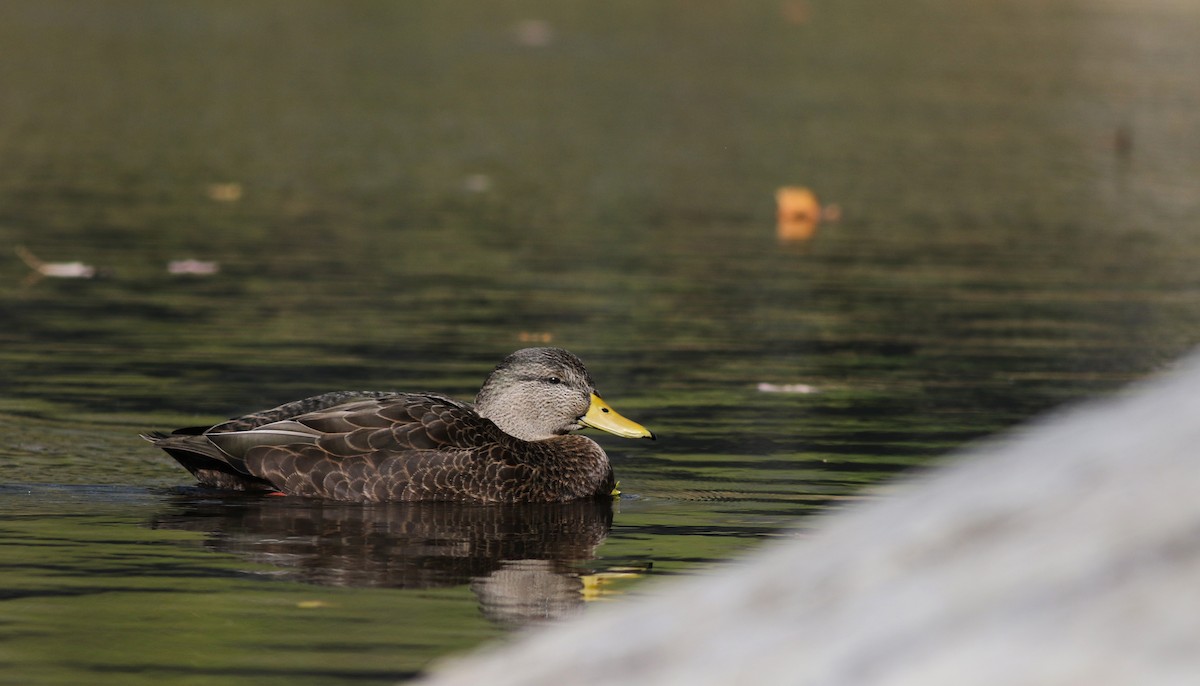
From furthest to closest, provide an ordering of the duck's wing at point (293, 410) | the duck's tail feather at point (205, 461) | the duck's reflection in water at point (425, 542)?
the duck's wing at point (293, 410) → the duck's tail feather at point (205, 461) → the duck's reflection in water at point (425, 542)

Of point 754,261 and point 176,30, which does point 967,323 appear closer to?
point 754,261

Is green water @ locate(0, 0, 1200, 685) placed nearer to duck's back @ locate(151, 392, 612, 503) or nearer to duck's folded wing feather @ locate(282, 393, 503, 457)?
duck's back @ locate(151, 392, 612, 503)

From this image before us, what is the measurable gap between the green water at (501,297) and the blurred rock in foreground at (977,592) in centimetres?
314

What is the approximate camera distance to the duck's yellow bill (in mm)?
10602

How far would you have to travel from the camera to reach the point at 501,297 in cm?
1714

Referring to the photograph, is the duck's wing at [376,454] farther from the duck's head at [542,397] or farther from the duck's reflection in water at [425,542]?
the duck's head at [542,397]

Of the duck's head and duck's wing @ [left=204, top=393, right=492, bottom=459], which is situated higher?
the duck's head

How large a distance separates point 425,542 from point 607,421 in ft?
6.26

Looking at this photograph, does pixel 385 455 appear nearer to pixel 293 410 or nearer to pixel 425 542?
pixel 293 410

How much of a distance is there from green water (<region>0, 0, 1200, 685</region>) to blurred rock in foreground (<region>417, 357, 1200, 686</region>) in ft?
10.3

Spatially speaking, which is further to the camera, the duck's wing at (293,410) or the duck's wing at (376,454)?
the duck's wing at (293,410)

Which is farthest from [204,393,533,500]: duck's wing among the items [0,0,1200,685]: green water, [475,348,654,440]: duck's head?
[475,348,654,440]: duck's head

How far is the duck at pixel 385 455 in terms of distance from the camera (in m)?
9.92

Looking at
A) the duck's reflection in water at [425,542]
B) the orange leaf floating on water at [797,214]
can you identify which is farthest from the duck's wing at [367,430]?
the orange leaf floating on water at [797,214]
